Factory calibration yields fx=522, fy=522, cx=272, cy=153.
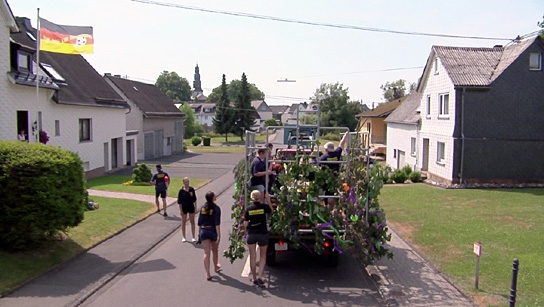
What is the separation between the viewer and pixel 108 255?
38.0 ft

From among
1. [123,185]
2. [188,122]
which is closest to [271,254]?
[123,185]

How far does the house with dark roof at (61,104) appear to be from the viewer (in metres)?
18.4

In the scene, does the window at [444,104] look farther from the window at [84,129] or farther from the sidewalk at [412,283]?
the window at [84,129]

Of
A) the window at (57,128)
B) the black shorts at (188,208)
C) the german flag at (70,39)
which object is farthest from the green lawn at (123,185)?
the black shorts at (188,208)

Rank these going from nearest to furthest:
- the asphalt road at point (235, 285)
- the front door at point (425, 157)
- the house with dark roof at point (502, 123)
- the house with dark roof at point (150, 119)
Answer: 1. the asphalt road at point (235, 285)
2. the house with dark roof at point (502, 123)
3. the front door at point (425, 157)
4. the house with dark roof at point (150, 119)

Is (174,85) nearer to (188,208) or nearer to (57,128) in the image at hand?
(57,128)

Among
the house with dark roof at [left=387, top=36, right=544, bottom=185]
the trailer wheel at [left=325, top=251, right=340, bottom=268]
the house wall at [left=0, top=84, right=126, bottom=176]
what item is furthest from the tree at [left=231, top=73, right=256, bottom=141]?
the trailer wheel at [left=325, top=251, right=340, bottom=268]

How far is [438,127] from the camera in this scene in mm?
28594

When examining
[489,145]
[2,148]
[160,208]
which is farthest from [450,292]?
[489,145]

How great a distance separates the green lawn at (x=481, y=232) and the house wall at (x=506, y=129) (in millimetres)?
1946

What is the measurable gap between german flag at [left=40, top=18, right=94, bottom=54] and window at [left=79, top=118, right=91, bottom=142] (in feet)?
36.7

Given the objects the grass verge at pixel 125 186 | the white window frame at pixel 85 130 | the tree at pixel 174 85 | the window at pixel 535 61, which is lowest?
the grass verge at pixel 125 186

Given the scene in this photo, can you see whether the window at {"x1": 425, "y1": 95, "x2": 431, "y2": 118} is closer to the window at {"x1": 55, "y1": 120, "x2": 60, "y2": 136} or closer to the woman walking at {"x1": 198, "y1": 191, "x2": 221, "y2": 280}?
A: the window at {"x1": 55, "y1": 120, "x2": 60, "y2": 136}

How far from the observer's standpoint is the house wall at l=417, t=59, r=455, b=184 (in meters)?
26.5
